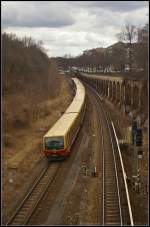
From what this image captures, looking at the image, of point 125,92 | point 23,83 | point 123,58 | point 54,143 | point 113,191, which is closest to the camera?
point 113,191

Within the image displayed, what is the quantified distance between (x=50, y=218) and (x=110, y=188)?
180 inches

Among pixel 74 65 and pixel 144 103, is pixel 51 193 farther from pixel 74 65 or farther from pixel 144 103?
pixel 74 65

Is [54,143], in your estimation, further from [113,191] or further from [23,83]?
[23,83]

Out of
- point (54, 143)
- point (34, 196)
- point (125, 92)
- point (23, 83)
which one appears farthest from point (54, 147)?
point (23, 83)

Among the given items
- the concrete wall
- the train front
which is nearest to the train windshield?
the train front

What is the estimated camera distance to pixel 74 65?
184125mm

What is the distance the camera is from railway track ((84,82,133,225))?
16916 mm

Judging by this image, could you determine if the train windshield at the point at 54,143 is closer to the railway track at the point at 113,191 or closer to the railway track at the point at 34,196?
the railway track at the point at 34,196

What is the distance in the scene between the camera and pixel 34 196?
19953 mm

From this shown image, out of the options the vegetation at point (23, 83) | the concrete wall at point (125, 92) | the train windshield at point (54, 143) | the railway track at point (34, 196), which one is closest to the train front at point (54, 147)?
the train windshield at point (54, 143)

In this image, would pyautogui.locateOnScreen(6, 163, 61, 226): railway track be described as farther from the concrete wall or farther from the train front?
the concrete wall

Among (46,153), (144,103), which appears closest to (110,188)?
(46,153)

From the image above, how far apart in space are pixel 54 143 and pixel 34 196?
655cm

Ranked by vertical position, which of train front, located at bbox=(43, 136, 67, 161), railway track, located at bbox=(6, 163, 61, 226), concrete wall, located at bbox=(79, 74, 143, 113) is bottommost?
railway track, located at bbox=(6, 163, 61, 226)
